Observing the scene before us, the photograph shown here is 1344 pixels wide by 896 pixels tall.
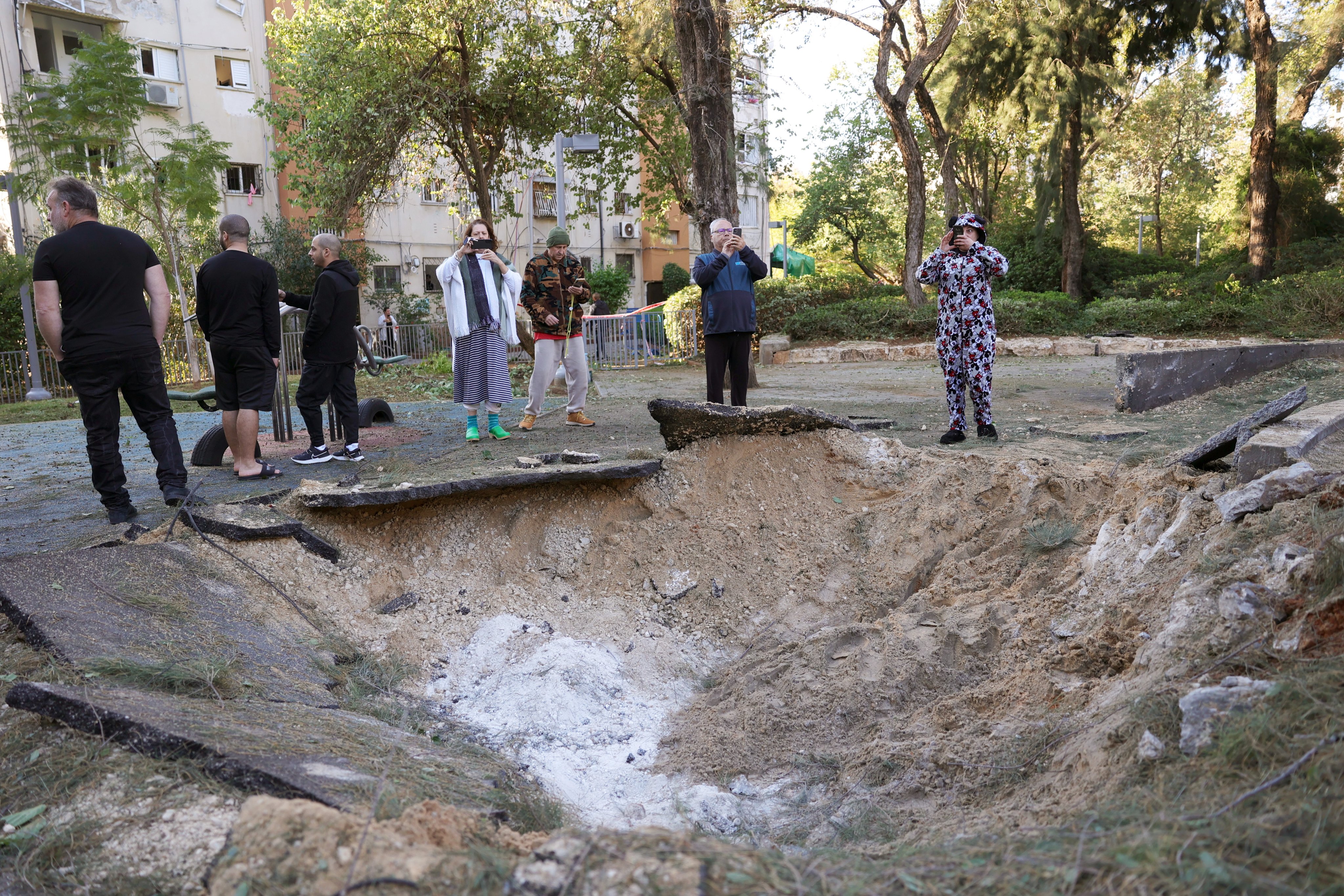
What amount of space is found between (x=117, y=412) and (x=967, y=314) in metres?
5.35

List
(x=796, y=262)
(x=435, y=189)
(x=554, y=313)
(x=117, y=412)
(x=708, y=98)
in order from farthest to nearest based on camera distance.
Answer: (x=796, y=262)
(x=435, y=189)
(x=708, y=98)
(x=554, y=313)
(x=117, y=412)

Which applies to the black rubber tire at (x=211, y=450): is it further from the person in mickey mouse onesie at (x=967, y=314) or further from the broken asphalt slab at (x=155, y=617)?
the person in mickey mouse onesie at (x=967, y=314)

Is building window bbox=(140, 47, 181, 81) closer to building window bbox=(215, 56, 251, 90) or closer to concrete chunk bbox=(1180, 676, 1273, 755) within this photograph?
building window bbox=(215, 56, 251, 90)

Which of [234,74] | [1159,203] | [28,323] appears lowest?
[28,323]

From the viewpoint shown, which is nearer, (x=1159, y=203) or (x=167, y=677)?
(x=167, y=677)

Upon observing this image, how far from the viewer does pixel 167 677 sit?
3.15m

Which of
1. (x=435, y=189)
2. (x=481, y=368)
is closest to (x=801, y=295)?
(x=435, y=189)

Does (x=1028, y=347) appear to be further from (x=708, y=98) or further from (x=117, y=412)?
(x=117, y=412)

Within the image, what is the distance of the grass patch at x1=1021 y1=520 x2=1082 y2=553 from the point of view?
4.52m

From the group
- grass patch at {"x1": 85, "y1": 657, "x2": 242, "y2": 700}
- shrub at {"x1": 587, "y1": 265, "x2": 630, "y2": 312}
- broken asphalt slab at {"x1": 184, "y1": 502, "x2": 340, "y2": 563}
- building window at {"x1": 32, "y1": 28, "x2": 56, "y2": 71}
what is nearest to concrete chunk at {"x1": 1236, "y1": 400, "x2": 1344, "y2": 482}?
grass patch at {"x1": 85, "y1": 657, "x2": 242, "y2": 700}

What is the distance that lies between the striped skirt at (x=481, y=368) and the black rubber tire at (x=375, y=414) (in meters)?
1.91

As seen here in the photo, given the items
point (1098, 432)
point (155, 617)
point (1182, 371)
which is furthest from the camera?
point (1182, 371)

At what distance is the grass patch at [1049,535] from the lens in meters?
4.52

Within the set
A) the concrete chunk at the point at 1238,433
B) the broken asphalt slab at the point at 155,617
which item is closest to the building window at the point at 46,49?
the broken asphalt slab at the point at 155,617
